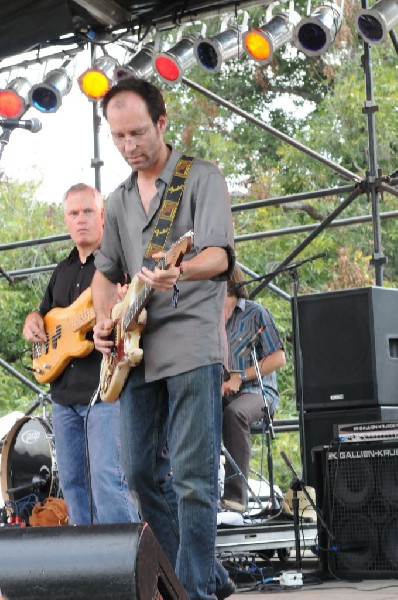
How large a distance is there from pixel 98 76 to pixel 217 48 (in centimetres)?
84

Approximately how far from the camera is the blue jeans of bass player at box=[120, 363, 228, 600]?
3.18 metres

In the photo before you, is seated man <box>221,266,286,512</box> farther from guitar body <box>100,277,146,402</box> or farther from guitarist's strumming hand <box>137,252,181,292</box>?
guitarist's strumming hand <box>137,252,181,292</box>

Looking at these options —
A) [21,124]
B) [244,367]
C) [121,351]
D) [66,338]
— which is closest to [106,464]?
[66,338]

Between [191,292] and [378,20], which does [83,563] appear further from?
[378,20]

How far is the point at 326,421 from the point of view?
522 cm

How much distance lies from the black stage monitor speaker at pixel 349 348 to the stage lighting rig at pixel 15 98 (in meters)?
2.97

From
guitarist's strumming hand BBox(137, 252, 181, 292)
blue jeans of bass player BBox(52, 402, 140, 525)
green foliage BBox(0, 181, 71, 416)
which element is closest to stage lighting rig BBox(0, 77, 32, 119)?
blue jeans of bass player BBox(52, 402, 140, 525)

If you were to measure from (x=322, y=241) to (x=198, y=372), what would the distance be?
1072 cm

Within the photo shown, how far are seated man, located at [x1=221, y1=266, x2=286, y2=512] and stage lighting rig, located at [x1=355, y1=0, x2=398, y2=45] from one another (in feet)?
5.06

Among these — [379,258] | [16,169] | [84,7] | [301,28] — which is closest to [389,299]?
[379,258]

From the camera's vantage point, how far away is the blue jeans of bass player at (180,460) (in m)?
3.18

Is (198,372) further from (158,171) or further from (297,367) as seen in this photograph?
(297,367)

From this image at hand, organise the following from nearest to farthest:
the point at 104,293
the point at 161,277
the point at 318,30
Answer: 1. the point at 161,277
2. the point at 104,293
3. the point at 318,30

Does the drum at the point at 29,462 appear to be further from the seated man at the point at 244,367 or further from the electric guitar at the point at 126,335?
the electric guitar at the point at 126,335
